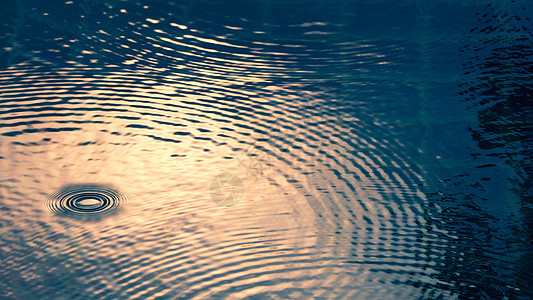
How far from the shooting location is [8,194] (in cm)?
179

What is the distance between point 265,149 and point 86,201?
0.55 metres

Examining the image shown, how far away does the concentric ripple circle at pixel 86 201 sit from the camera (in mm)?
1759

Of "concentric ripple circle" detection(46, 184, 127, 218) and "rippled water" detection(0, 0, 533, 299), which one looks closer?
"rippled water" detection(0, 0, 533, 299)

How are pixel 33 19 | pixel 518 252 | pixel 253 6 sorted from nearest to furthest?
pixel 518 252, pixel 33 19, pixel 253 6

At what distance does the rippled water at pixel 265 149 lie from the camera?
1.59m

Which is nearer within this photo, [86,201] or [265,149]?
[86,201]

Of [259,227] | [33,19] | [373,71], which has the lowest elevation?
[259,227]

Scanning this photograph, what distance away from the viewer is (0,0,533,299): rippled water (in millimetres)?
1589

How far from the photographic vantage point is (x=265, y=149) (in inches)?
81.3

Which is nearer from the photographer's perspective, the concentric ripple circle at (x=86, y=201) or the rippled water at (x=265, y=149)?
the rippled water at (x=265, y=149)

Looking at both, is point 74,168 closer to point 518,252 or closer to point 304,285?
point 304,285

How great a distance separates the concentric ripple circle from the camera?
1759 millimetres

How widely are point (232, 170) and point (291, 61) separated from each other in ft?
2.32

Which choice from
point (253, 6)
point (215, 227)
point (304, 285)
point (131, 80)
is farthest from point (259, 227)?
point (253, 6)
